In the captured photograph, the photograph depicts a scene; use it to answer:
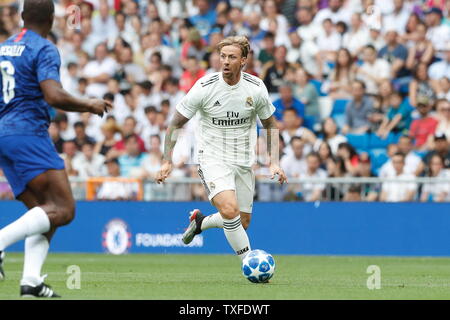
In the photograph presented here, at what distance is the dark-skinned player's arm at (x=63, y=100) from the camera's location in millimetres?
9109

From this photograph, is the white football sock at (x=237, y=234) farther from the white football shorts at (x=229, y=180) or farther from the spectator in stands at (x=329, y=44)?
the spectator in stands at (x=329, y=44)

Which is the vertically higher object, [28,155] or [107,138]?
[107,138]

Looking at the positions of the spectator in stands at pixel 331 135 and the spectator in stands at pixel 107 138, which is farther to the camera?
the spectator in stands at pixel 107 138

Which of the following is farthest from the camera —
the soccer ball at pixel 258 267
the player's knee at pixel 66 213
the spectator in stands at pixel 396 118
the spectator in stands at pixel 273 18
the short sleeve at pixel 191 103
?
the spectator in stands at pixel 273 18

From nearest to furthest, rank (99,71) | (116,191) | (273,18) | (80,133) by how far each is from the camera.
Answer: (116,191) < (80,133) < (273,18) < (99,71)

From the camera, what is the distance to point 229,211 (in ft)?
40.1

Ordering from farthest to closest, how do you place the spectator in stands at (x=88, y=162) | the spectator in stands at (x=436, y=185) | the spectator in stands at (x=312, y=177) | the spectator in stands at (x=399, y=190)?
the spectator in stands at (x=88, y=162), the spectator in stands at (x=312, y=177), the spectator in stands at (x=399, y=190), the spectator in stands at (x=436, y=185)

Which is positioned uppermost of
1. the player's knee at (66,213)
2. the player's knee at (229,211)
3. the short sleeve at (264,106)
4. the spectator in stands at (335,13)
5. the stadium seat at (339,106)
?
the spectator in stands at (335,13)

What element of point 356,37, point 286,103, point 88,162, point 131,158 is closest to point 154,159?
point 131,158

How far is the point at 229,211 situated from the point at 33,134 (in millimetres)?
3471

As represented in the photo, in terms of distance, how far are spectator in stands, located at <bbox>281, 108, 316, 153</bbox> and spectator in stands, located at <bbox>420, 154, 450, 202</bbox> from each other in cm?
A: 264

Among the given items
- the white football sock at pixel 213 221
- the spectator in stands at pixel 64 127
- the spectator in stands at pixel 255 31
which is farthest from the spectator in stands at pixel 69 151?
the white football sock at pixel 213 221

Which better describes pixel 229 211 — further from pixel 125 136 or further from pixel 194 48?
pixel 194 48

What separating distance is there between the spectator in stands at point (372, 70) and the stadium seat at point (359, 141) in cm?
118
